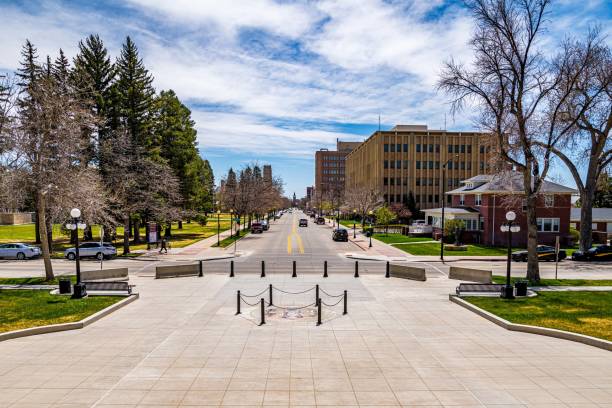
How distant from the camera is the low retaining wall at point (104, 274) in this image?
21.4 m

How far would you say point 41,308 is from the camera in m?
16.5

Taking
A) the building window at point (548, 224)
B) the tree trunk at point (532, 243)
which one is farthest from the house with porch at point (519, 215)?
the tree trunk at point (532, 243)

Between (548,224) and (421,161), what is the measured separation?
51541 mm

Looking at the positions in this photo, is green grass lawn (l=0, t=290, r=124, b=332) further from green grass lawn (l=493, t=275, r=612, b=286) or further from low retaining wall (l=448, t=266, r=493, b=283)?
green grass lawn (l=493, t=275, r=612, b=286)

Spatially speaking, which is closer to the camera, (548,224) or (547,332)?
(547,332)

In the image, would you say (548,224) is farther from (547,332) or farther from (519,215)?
(547,332)

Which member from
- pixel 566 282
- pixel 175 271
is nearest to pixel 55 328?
pixel 175 271

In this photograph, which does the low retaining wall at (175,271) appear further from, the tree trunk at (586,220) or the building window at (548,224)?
the building window at (548,224)

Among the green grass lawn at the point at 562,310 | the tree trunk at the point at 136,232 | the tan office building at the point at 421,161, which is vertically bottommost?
the green grass lawn at the point at 562,310

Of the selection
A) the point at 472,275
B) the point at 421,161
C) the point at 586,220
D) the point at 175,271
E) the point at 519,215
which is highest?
the point at 421,161

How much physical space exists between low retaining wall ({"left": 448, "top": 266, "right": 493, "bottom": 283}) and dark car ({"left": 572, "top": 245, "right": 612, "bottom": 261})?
59.4ft

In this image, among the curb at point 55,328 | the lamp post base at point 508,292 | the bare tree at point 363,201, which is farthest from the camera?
the bare tree at point 363,201

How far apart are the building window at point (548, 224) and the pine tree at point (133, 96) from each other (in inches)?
1640

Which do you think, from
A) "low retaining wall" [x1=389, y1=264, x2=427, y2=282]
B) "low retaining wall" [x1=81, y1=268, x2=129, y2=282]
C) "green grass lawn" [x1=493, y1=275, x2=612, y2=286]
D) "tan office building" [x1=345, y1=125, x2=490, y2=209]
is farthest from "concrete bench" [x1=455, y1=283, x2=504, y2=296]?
"tan office building" [x1=345, y1=125, x2=490, y2=209]
